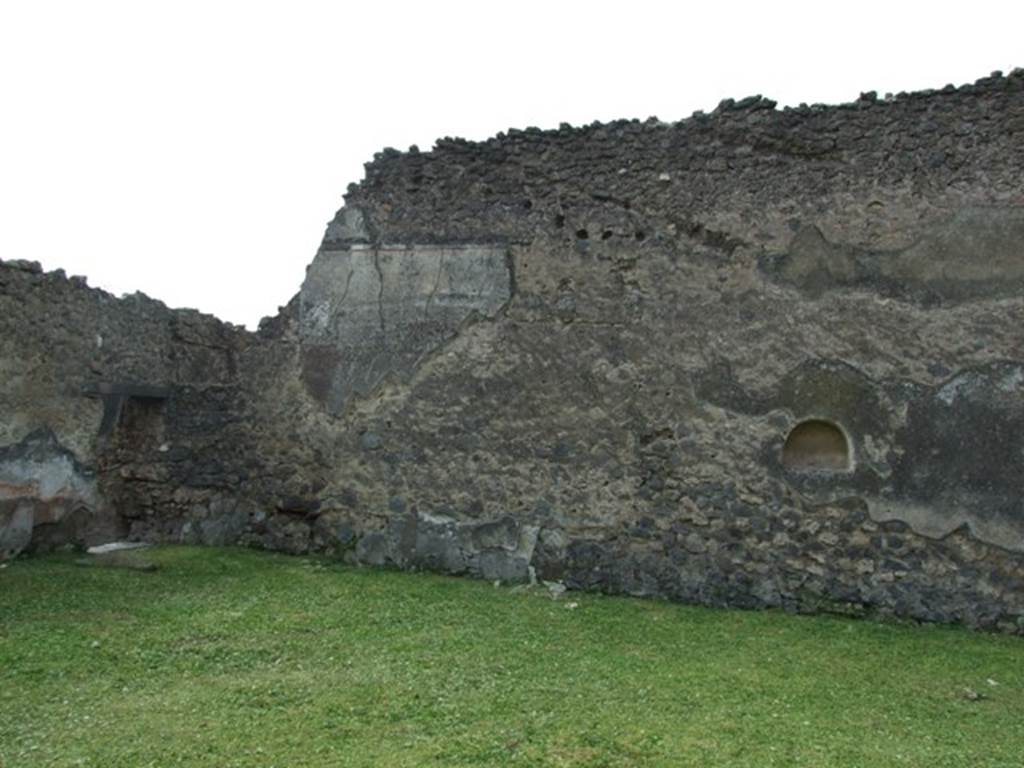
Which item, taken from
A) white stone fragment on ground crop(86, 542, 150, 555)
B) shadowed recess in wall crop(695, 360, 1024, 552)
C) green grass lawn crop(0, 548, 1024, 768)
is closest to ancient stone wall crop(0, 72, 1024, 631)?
shadowed recess in wall crop(695, 360, 1024, 552)

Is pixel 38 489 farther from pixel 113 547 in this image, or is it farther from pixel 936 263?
pixel 936 263

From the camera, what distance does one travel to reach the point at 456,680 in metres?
3.99

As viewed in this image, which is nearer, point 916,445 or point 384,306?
point 916,445

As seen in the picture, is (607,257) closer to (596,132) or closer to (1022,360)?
(596,132)

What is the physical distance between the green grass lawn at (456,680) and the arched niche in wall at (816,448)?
3.06ft

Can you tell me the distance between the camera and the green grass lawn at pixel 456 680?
10.6 feet

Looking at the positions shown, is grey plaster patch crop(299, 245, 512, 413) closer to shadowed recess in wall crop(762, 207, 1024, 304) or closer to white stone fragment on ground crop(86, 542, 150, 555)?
white stone fragment on ground crop(86, 542, 150, 555)

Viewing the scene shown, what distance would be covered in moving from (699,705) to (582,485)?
2525mm

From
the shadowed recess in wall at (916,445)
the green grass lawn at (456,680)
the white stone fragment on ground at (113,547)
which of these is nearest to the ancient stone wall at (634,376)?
the shadowed recess in wall at (916,445)

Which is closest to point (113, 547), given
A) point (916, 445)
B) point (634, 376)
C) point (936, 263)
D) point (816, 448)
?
point (634, 376)

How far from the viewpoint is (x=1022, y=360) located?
5484 mm

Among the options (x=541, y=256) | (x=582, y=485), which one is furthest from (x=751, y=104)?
(x=582, y=485)

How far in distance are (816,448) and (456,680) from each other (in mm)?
3001

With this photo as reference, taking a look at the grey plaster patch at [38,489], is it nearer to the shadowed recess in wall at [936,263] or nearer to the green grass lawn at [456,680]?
the green grass lawn at [456,680]
